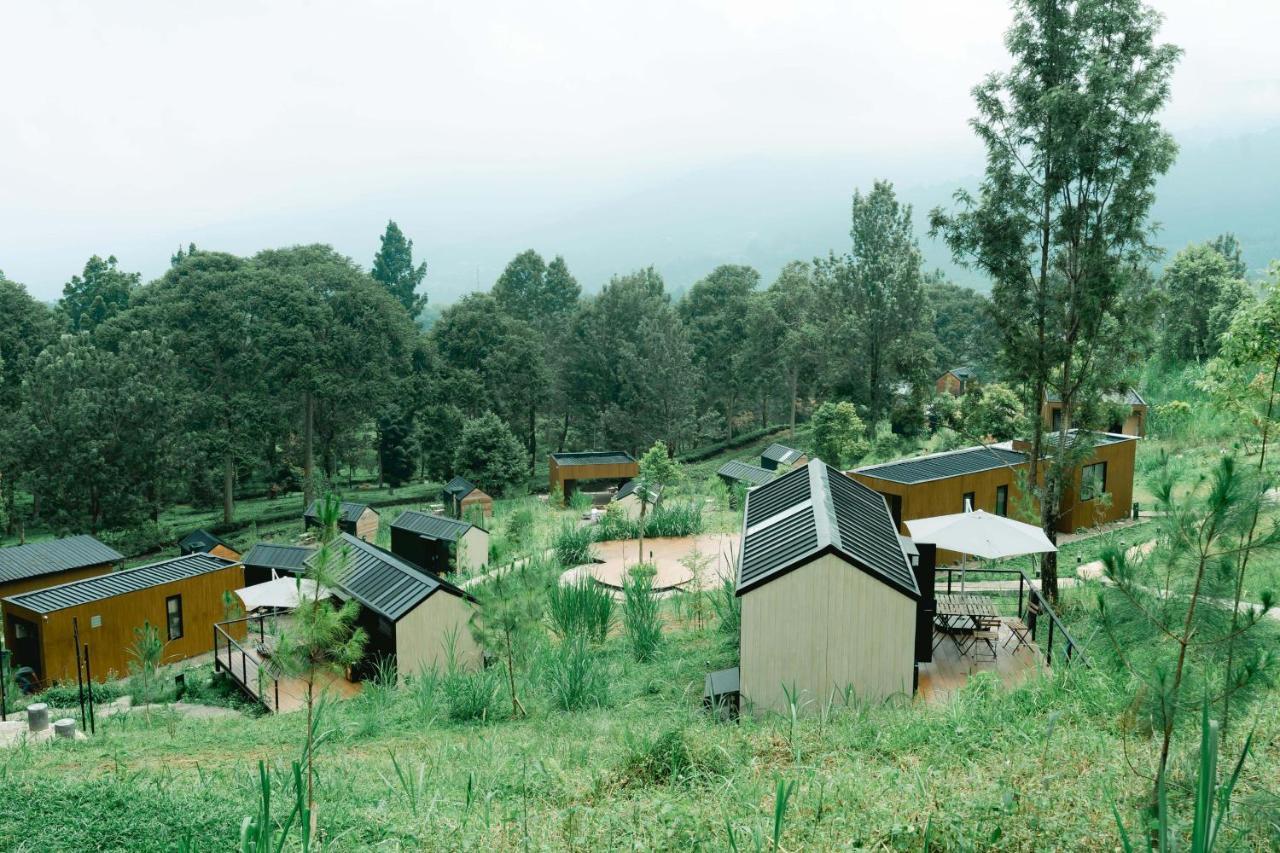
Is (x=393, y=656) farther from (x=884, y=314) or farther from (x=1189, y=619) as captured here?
(x=884, y=314)

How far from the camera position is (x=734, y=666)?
9766 mm

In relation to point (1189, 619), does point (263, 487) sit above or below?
below

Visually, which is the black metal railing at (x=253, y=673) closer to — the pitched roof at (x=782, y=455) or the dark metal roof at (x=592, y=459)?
the dark metal roof at (x=592, y=459)

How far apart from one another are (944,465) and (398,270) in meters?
44.9

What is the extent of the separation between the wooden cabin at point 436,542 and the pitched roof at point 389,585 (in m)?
4.98

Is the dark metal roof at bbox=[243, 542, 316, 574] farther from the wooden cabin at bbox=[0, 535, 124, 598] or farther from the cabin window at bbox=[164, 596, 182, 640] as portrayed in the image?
the wooden cabin at bbox=[0, 535, 124, 598]

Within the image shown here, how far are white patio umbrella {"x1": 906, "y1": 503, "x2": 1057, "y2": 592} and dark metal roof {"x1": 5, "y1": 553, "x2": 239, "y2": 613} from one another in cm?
1297

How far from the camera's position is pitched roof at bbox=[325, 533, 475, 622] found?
12.0m

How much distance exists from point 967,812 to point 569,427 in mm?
40723

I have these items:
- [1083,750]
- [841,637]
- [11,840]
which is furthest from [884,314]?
[11,840]

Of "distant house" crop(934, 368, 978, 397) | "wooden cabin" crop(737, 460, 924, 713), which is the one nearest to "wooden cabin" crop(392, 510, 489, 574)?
"wooden cabin" crop(737, 460, 924, 713)

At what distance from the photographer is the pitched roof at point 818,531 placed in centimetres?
840

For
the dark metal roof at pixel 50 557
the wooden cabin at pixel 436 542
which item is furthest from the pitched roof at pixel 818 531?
the dark metal roof at pixel 50 557

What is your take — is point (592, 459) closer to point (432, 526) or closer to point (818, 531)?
point (432, 526)
